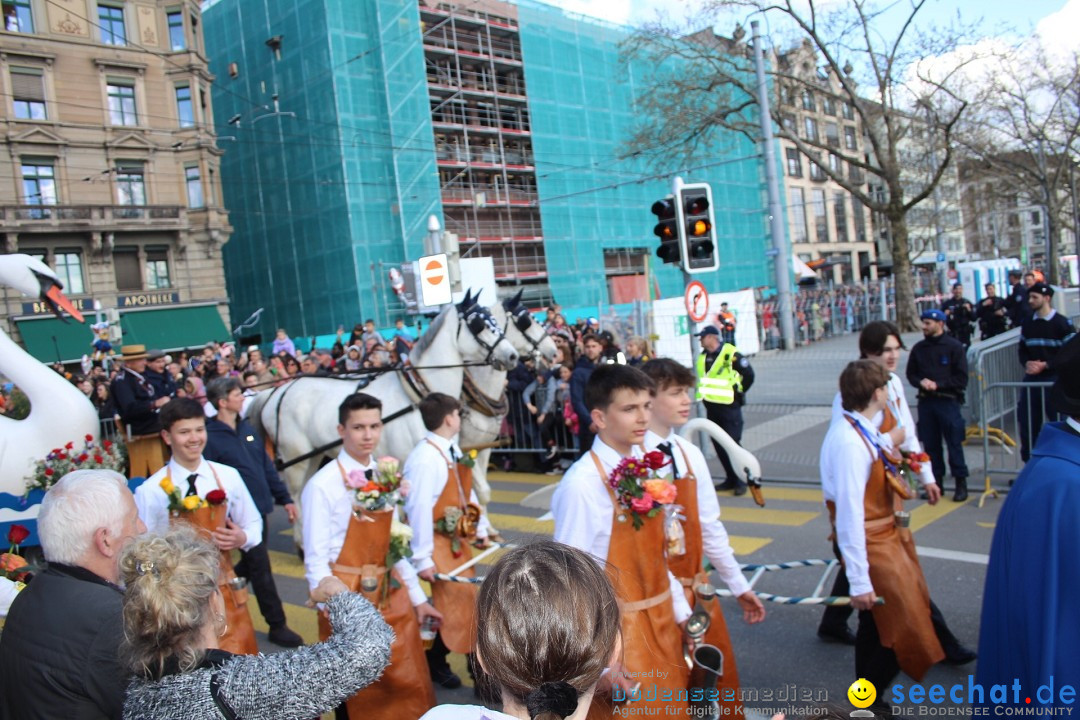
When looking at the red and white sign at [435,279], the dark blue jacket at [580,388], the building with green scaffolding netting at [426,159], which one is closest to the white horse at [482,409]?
the dark blue jacket at [580,388]

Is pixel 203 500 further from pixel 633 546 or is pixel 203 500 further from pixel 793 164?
pixel 793 164

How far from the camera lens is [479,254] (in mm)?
41156

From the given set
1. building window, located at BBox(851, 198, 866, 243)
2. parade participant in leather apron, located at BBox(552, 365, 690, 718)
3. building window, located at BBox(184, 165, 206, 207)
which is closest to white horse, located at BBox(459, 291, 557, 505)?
parade participant in leather apron, located at BBox(552, 365, 690, 718)

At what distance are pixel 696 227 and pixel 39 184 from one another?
26.7m

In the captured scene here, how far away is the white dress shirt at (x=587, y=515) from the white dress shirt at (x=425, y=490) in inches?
51.4

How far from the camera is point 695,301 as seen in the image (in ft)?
32.7

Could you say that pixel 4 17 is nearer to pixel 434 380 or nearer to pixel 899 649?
pixel 434 380

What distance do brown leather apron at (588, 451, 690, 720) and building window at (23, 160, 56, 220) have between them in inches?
1147

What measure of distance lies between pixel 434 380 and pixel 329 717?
3.66 meters

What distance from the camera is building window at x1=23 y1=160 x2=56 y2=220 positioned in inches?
1047

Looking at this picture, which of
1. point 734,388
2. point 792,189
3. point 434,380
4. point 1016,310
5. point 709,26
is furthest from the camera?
point 792,189

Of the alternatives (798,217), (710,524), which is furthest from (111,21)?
(798,217)

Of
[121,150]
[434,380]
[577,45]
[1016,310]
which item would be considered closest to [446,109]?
[577,45]

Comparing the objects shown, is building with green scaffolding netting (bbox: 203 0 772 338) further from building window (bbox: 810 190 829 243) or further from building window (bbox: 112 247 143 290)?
building window (bbox: 810 190 829 243)
